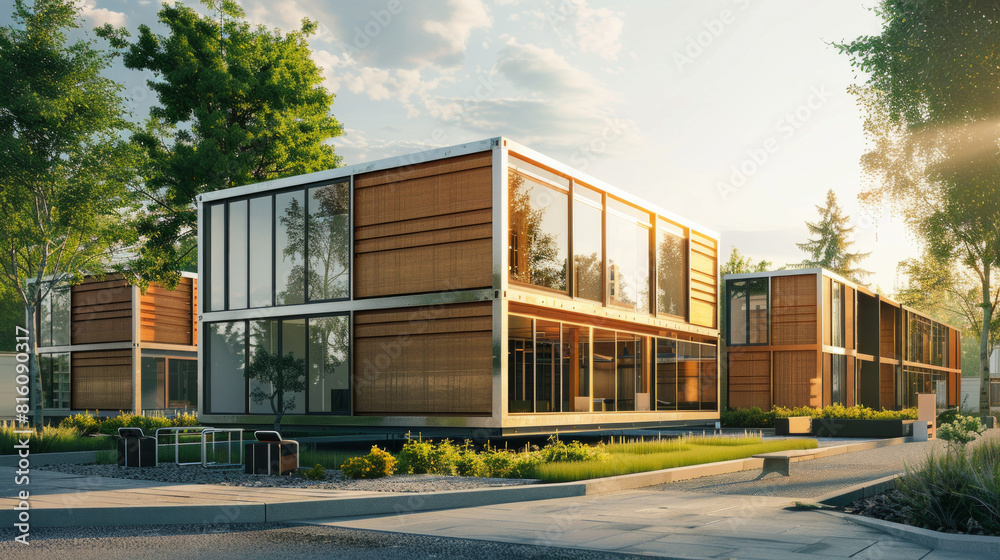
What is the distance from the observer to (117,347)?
31688 mm

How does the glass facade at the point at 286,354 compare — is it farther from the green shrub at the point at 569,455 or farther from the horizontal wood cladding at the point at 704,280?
the horizontal wood cladding at the point at 704,280

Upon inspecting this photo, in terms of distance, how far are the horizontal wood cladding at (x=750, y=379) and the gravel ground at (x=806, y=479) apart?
14.7 metres

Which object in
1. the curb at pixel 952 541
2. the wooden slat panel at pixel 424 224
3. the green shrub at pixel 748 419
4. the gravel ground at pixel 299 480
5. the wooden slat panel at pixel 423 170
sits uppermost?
the wooden slat panel at pixel 423 170

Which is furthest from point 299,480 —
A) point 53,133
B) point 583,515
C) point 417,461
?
point 53,133

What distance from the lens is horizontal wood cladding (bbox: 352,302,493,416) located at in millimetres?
17094

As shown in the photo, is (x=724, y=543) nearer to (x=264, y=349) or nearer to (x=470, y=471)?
(x=470, y=471)

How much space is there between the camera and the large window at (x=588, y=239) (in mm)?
20500

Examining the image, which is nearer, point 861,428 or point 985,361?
point 861,428

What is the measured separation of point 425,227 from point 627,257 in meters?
7.25

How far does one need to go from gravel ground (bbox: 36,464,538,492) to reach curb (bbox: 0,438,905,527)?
669mm

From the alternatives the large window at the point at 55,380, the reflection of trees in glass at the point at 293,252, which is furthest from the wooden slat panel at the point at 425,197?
the large window at the point at 55,380

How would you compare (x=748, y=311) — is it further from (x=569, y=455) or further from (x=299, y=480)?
(x=299, y=480)

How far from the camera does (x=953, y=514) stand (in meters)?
9.01

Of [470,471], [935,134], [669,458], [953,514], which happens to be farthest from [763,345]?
[953,514]
